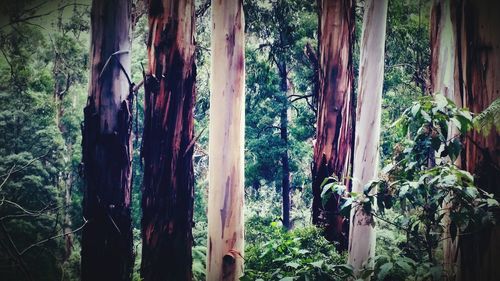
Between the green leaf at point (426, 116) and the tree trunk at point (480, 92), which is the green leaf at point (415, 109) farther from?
the tree trunk at point (480, 92)

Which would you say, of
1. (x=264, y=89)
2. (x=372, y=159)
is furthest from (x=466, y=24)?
(x=264, y=89)

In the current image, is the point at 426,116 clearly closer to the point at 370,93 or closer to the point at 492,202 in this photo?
the point at 492,202

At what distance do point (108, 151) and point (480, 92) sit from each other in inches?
114

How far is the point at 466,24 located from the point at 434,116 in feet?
1.58

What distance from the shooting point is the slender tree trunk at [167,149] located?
3.56 meters

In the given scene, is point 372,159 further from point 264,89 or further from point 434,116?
point 264,89

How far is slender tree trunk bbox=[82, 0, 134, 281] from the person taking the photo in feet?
10.5

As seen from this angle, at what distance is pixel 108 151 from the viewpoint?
128 inches

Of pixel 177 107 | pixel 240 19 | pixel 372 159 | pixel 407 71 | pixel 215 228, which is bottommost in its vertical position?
pixel 215 228

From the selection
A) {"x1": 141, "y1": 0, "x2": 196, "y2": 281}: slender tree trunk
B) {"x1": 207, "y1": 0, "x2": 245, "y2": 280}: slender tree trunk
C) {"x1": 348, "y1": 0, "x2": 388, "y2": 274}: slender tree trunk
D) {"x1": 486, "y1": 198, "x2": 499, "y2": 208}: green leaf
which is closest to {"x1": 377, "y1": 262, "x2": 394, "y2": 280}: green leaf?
{"x1": 486, "y1": 198, "x2": 499, "y2": 208}: green leaf

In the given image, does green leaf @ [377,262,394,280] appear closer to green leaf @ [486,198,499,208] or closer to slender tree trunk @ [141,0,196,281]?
green leaf @ [486,198,499,208]

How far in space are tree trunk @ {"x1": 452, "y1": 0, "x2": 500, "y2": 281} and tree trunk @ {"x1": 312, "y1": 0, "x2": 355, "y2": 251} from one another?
2513 millimetres

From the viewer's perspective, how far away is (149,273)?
3547 mm

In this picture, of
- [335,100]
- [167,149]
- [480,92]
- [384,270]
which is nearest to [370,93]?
[335,100]
